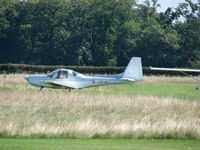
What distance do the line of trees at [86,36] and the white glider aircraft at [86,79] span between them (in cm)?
3927

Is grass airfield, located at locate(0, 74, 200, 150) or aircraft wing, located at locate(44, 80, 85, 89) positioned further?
aircraft wing, located at locate(44, 80, 85, 89)

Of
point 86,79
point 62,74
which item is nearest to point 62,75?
point 62,74

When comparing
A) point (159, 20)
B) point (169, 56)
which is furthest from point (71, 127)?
point (159, 20)

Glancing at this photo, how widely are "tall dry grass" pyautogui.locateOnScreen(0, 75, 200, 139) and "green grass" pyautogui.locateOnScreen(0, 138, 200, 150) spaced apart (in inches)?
27.2

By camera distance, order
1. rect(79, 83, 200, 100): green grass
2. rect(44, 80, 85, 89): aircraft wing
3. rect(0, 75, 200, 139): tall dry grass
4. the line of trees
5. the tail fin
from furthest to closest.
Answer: the line of trees
rect(44, 80, 85, 89): aircraft wing
the tail fin
rect(79, 83, 200, 100): green grass
rect(0, 75, 200, 139): tall dry grass

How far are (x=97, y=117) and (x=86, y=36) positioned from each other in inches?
2150

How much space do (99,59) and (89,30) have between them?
14.6 ft

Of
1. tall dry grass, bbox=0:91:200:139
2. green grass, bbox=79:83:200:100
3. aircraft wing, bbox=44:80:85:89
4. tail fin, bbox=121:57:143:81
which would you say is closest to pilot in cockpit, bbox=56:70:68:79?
A: aircraft wing, bbox=44:80:85:89

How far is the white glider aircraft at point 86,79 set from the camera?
96.1 ft

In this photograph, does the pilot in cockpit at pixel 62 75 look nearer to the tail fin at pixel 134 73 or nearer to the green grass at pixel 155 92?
the green grass at pixel 155 92

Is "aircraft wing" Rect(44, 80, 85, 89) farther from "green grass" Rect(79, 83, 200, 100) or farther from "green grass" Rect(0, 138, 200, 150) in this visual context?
"green grass" Rect(0, 138, 200, 150)

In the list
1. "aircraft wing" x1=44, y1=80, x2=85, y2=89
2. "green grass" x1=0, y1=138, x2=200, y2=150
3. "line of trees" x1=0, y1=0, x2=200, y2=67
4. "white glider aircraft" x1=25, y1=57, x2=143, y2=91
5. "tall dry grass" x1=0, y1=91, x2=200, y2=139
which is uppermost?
"line of trees" x1=0, y1=0, x2=200, y2=67

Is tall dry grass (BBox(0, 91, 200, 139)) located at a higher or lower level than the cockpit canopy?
lower

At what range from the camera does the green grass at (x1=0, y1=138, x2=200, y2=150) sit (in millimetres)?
12669
